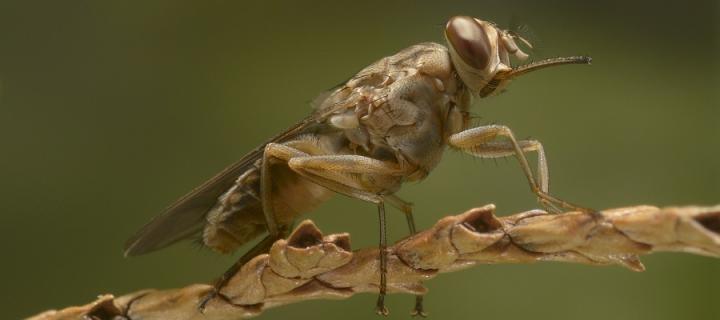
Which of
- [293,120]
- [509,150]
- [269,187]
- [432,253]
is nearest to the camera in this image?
[432,253]

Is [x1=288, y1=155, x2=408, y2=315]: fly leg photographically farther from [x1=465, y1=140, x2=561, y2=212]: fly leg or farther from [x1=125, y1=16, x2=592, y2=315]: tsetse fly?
[x1=465, y1=140, x2=561, y2=212]: fly leg

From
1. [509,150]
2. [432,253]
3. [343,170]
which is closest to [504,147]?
[509,150]

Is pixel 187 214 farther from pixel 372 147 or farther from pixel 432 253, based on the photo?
pixel 432 253

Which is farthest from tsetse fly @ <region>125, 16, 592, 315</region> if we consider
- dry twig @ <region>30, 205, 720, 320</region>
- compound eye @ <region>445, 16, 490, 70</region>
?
dry twig @ <region>30, 205, 720, 320</region>

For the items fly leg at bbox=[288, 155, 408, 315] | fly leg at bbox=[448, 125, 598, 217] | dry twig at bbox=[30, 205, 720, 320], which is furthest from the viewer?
fly leg at bbox=[288, 155, 408, 315]

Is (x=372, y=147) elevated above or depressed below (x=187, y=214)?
above

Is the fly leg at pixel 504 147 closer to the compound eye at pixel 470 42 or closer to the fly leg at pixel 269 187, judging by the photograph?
the compound eye at pixel 470 42
